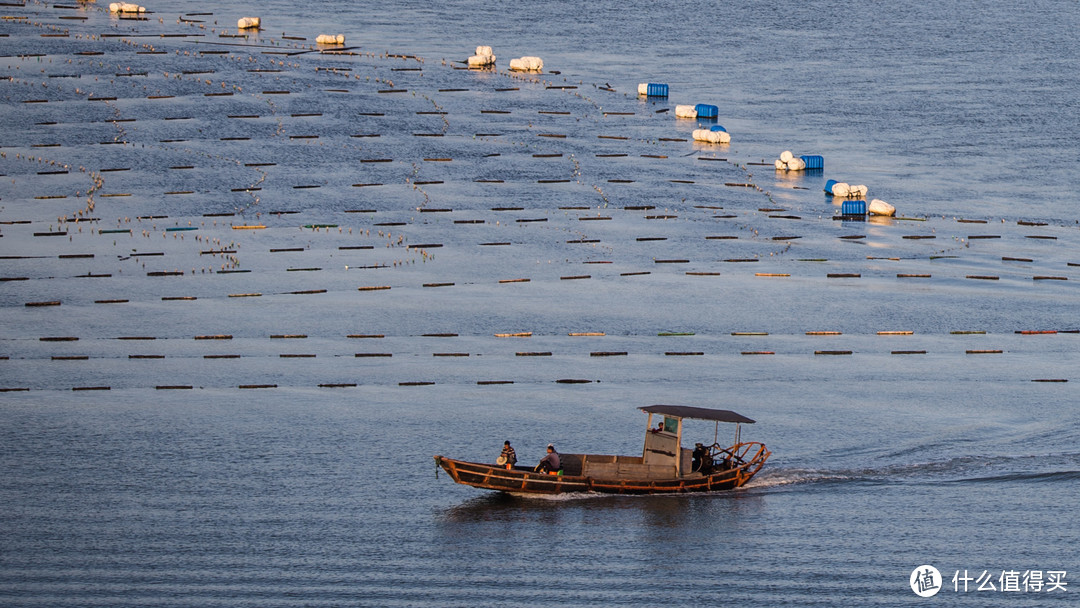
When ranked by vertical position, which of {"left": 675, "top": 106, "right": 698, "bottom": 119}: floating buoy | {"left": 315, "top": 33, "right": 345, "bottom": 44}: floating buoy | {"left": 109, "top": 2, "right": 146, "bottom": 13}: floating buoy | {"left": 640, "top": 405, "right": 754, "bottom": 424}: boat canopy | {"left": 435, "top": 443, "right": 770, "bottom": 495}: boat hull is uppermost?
{"left": 109, "top": 2, "right": 146, "bottom": 13}: floating buoy

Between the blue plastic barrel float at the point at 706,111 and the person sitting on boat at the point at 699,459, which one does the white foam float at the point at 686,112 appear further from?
the person sitting on boat at the point at 699,459

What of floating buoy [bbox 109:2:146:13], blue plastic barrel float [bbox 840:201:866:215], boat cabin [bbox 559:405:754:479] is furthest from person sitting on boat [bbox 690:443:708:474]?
floating buoy [bbox 109:2:146:13]

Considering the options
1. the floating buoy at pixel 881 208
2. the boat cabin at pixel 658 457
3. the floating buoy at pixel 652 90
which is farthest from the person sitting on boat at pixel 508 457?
the floating buoy at pixel 652 90

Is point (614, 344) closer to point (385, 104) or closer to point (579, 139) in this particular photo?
point (579, 139)

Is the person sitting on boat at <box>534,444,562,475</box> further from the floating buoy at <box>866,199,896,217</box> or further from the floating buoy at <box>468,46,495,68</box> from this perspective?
→ the floating buoy at <box>468,46,495,68</box>

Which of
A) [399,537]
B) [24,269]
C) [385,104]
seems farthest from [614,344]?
[385,104]

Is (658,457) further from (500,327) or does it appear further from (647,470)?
(500,327)
